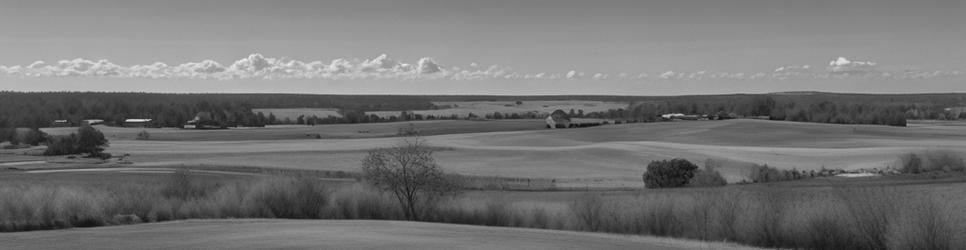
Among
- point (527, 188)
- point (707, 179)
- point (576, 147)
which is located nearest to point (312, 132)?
point (576, 147)

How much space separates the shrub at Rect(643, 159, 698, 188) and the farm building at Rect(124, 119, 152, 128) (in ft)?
344

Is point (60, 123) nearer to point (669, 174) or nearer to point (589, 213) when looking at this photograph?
point (669, 174)

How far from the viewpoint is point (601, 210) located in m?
39.9

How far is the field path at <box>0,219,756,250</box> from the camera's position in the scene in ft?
78.7

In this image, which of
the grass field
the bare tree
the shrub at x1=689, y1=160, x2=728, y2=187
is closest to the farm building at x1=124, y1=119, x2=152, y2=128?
the grass field

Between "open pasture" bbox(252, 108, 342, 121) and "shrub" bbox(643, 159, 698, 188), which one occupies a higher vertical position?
"open pasture" bbox(252, 108, 342, 121)

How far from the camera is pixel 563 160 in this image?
82562 mm

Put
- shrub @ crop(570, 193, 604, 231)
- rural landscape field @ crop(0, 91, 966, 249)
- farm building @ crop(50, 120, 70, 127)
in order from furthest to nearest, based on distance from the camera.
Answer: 1. farm building @ crop(50, 120, 70, 127)
2. shrub @ crop(570, 193, 604, 231)
3. rural landscape field @ crop(0, 91, 966, 249)

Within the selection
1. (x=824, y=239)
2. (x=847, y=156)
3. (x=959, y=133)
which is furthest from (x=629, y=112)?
(x=824, y=239)

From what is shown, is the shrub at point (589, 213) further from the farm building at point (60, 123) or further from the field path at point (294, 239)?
the farm building at point (60, 123)

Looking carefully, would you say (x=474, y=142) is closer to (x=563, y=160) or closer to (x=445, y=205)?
(x=563, y=160)

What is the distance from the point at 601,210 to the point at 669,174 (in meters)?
23.5

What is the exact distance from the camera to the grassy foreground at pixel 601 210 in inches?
1185

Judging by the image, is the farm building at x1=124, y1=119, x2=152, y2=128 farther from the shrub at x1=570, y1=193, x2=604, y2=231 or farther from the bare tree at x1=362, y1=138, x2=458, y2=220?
the shrub at x1=570, y1=193, x2=604, y2=231
